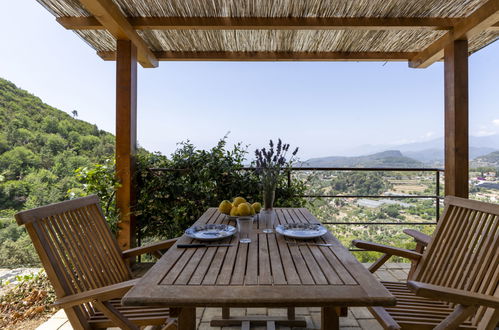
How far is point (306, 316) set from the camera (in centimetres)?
216

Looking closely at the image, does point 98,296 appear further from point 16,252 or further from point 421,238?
point 16,252

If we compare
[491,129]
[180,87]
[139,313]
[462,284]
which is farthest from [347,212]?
[180,87]

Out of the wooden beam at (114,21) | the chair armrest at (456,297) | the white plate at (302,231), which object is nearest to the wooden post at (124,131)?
the wooden beam at (114,21)

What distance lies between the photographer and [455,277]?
4.81 ft

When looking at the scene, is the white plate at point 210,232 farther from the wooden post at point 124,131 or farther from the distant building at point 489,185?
the distant building at point 489,185

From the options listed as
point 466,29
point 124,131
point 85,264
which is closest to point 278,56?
point 466,29

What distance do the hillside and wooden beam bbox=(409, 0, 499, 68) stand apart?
3774mm

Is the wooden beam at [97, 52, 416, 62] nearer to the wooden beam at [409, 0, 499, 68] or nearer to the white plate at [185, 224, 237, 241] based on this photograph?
the wooden beam at [409, 0, 499, 68]

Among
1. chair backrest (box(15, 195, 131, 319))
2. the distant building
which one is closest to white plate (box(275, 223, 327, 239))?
chair backrest (box(15, 195, 131, 319))

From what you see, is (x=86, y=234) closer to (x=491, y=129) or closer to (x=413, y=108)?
→ (x=491, y=129)

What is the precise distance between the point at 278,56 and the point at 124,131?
2030mm

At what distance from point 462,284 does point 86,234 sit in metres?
1.89

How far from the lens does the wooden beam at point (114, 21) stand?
7.56ft

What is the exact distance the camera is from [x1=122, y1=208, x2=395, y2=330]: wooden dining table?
88 cm
